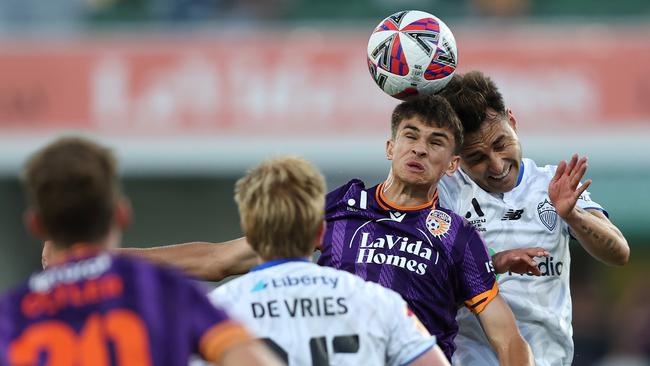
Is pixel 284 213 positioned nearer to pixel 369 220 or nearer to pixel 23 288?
pixel 23 288

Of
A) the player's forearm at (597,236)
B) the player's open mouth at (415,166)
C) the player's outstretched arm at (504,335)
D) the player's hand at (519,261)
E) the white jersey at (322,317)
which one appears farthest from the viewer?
the player's forearm at (597,236)

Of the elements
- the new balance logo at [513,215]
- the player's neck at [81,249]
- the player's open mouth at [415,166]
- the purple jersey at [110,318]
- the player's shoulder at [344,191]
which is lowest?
the new balance logo at [513,215]

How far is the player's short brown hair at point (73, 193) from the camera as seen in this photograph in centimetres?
389

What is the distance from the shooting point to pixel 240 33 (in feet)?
59.4

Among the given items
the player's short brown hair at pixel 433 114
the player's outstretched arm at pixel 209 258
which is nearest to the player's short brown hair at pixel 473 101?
the player's short brown hair at pixel 433 114

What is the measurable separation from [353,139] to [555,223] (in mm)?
10942

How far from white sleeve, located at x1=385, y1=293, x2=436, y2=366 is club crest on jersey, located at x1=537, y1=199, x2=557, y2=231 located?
100 inches

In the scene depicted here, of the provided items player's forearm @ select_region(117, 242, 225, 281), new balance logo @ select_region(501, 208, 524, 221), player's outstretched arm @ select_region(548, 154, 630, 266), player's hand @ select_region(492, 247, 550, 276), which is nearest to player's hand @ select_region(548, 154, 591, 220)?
player's outstretched arm @ select_region(548, 154, 630, 266)

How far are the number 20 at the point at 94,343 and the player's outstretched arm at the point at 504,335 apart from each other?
2.64 meters

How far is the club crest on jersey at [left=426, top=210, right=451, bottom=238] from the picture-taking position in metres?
6.11

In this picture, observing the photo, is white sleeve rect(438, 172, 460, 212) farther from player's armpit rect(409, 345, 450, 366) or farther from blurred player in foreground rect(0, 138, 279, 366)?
blurred player in foreground rect(0, 138, 279, 366)

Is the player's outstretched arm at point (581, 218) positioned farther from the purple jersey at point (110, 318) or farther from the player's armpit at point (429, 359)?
the purple jersey at point (110, 318)

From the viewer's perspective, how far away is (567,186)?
21.0ft

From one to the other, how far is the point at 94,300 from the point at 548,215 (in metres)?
3.83
